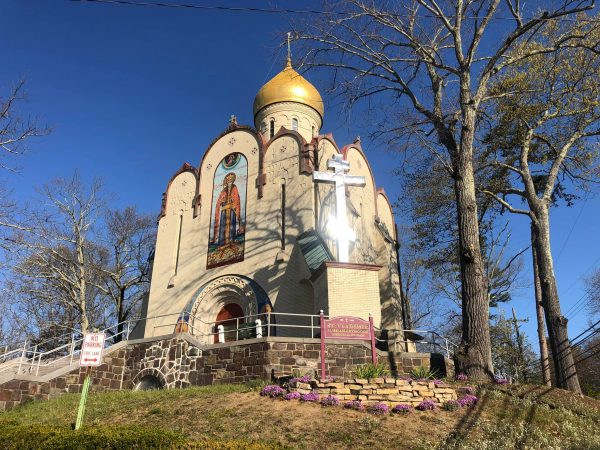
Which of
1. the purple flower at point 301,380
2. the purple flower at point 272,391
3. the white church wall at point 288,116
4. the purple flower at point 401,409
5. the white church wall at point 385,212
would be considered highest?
the white church wall at point 288,116

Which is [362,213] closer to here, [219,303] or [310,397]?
[219,303]

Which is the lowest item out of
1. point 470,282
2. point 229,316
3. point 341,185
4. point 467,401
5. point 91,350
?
point 467,401

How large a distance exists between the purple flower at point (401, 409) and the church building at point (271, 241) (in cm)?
570

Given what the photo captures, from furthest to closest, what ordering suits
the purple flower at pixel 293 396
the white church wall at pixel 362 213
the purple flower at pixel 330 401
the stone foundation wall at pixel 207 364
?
1. the white church wall at pixel 362 213
2. the stone foundation wall at pixel 207 364
3. the purple flower at pixel 293 396
4. the purple flower at pixel 330 401

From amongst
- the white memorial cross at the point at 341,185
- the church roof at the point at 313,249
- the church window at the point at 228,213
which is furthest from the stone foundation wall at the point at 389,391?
the church window at the point at 228,213

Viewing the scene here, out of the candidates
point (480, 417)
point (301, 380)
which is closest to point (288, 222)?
point (301, 380)

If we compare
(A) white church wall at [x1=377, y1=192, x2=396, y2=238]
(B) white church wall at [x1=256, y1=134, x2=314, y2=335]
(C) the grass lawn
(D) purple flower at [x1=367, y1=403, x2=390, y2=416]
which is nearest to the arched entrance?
(B) white church wall at [x1=256, y1=134, x2=314, y2=335]

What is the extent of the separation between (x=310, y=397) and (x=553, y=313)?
7.72m

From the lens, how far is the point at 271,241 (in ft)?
61.2

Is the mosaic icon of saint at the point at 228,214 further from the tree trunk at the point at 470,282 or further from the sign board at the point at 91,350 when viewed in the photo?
the sign board at the point at 91,350

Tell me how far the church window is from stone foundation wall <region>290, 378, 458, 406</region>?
373 inches

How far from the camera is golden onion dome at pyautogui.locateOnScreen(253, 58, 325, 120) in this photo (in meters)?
24.5

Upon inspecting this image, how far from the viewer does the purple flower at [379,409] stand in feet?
30.9

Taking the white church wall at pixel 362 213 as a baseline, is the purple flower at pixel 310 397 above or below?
below
